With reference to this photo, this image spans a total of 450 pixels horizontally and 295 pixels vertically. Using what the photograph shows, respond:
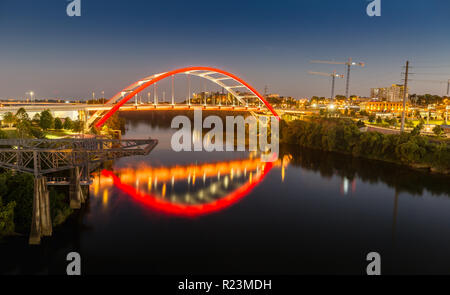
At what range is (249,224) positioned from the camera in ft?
43.3

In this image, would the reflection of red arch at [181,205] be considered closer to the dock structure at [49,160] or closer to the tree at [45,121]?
the dock structure at [49,160]

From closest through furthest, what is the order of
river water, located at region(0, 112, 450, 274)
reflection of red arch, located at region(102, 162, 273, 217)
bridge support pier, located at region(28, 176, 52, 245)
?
bridge support pier, located at region(28, 176, 52, 245) → river water, located at region(0, 112, 450, 274) → reflection of red arch, located at region(102, 162, 273, 217)

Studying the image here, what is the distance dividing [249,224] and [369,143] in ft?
55.2

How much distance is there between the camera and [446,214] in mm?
14461

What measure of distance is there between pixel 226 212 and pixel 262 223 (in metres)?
1.88

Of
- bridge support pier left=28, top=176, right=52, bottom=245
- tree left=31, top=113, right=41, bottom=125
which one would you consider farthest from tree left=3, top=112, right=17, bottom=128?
bridge support pier left=28, top=176, right=52, bottom=245

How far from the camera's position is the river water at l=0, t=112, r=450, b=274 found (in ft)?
32.4

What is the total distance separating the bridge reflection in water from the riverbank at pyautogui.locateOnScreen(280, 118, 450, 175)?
7.52 meters

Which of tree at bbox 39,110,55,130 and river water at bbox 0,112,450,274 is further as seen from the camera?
tree at bbox 39,110,55,130

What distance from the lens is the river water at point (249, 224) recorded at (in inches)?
389

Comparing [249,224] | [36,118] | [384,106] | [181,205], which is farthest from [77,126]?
[384,106]

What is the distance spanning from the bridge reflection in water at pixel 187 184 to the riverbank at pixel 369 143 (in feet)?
24.7

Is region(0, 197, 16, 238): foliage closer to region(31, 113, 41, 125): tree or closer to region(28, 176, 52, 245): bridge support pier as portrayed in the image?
region(28, 176, 52, 245): bridge support pier

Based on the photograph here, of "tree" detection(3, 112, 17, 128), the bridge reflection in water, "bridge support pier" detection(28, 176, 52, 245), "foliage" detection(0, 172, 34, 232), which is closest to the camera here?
"bridge support pier" detection(28, 176, 52, 245)
